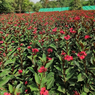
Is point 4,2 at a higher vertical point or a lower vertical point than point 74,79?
higher

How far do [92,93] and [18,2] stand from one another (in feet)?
138

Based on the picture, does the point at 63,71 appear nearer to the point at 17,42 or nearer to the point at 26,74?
the point at 26,74

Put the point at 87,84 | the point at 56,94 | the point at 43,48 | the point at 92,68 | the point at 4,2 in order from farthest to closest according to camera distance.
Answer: the point at 4,2 < the point at 43,48 < the point at 56,94 < the point at 87,84 < the point at 92,68

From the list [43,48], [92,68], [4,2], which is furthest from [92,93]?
[4,2]

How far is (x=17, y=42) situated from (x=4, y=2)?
20974mm

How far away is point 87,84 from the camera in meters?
1.29

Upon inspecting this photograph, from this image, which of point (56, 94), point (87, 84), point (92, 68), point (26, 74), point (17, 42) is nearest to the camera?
point (92, 68)

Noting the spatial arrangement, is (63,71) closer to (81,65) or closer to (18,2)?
(81,65)

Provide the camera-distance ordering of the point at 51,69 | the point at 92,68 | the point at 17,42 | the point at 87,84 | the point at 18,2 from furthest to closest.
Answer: the point at 18,2, the point at 17,42, the point at 51,69, the point at 87,84, the point at 92,68

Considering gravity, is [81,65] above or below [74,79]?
above

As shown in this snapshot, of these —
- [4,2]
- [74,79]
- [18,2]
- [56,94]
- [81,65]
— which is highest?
[18,2]

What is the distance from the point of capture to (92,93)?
1.30 meters

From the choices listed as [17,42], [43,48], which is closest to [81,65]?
[43,48]

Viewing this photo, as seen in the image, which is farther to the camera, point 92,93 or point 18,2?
point 18,2
